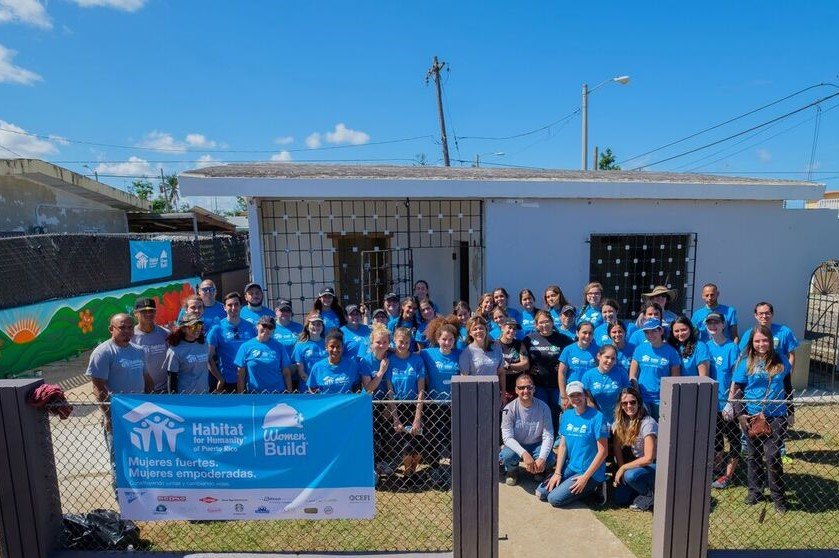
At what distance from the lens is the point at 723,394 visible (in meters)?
4.23

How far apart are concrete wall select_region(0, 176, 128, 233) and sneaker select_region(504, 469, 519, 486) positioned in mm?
11520

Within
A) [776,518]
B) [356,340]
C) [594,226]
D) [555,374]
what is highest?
[594,226]

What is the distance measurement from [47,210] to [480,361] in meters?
12.1

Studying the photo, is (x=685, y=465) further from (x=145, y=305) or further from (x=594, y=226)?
(x=594, y=226)

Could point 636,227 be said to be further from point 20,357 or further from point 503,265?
point 20,357

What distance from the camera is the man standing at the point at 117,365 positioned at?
3482mm

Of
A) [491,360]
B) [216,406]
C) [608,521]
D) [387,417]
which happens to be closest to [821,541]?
[608,521]

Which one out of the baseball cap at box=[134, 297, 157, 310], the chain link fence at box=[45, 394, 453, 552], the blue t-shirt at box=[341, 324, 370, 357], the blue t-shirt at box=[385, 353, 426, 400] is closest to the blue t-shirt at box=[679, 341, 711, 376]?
the chain link fence at box=[45, 394, 453, 552]

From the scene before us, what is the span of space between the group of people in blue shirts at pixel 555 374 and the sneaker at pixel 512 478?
1 centimetres

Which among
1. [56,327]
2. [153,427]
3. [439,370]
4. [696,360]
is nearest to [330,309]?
[439,370]

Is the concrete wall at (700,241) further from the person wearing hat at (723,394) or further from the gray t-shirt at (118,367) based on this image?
the gray t-shirt at (118,367)

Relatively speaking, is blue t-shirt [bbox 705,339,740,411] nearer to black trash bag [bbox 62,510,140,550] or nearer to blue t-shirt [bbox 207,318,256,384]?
blue t-shirt [bbox 207,318,256,384]

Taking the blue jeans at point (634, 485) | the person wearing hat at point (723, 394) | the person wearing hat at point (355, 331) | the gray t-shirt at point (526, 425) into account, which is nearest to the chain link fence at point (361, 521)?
the gray t-shirt at point (526, 425)

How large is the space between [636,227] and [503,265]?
7.07ft
